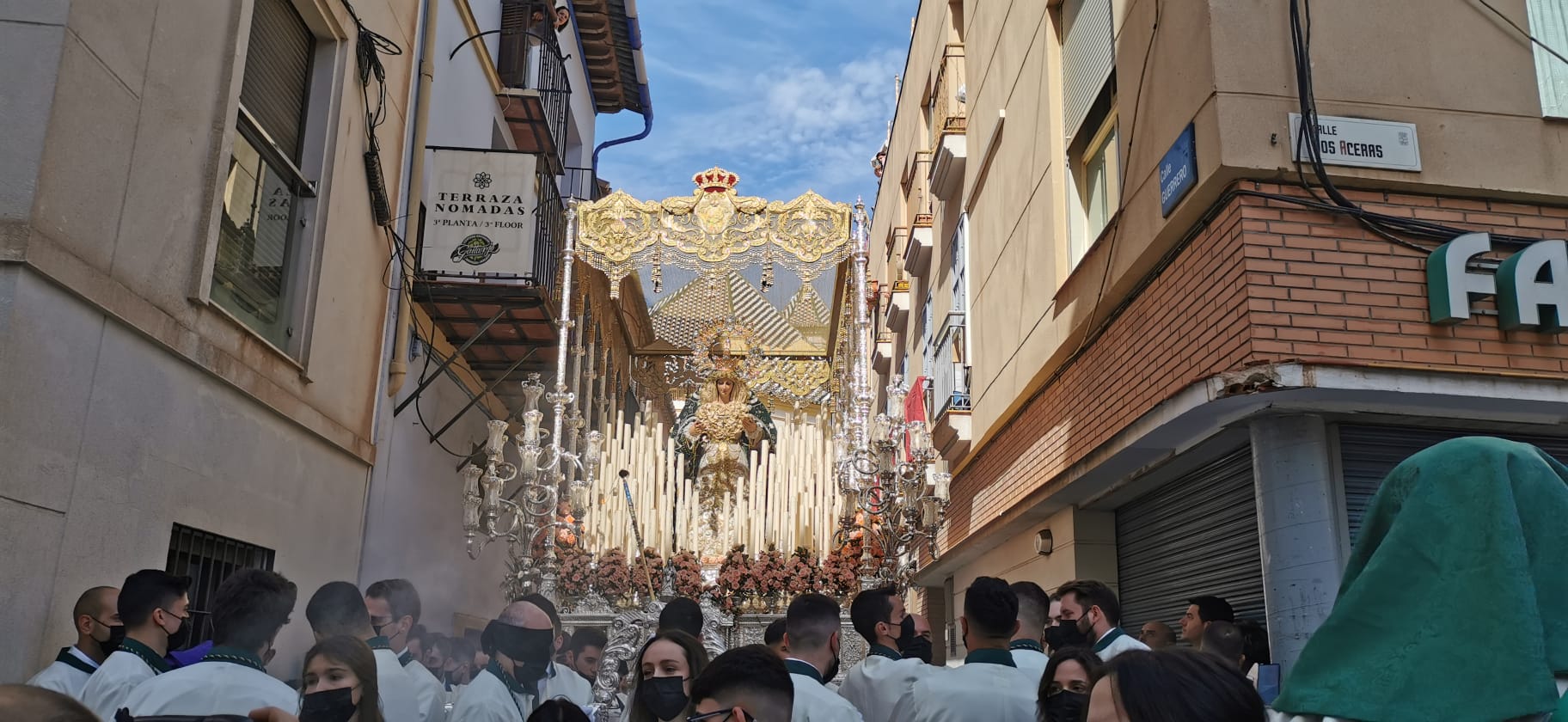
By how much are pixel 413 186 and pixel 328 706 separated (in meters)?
8.25

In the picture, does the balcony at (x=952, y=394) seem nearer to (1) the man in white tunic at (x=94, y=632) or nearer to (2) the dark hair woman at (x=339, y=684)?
(1) the man in white tunic at (x=94, y=632)

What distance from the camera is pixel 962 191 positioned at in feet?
43.0

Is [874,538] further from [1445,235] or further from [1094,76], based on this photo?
[1445,235]

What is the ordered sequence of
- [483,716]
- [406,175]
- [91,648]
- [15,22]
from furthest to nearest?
1. [406,175]
2. [15,22]
3. [91,648]
4. [483,716]

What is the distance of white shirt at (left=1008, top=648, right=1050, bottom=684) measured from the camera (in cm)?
469

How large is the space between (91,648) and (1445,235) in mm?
6263

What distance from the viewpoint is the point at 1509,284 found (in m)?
5.88

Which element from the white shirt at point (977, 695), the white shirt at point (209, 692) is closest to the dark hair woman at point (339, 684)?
the white shirt at point (209, 692)

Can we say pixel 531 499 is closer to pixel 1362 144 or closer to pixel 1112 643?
pixel 1112 643

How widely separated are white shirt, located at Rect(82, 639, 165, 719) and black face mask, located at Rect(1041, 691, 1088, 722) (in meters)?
3.00

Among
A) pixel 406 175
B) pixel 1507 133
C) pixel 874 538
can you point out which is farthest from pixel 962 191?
pixel 1507 133

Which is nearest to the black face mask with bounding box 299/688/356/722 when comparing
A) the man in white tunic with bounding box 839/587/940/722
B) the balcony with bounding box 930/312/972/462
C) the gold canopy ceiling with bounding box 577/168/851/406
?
the man in white tunic with bounding box 839/587/940/722

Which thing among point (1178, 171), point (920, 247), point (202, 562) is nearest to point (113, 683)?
point (202, 562)

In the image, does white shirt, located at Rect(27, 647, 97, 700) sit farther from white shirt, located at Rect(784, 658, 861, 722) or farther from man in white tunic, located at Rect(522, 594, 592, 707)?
white shirt, located at Rect(784, 658, 861, 722)
